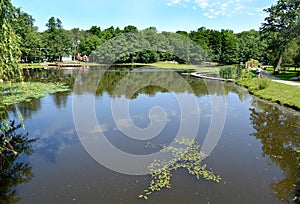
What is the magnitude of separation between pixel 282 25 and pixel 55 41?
43562 mm

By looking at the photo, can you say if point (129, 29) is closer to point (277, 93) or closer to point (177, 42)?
point (177, 42)

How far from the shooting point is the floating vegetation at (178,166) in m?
4.98

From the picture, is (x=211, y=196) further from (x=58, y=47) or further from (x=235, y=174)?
(x=58, y=47)

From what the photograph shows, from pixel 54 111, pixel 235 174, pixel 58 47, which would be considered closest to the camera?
pixel 235 174

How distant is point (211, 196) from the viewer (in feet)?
14.9

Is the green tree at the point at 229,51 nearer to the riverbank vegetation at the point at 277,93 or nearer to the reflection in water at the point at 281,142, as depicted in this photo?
the riverbank vegetation at the point at 277,93

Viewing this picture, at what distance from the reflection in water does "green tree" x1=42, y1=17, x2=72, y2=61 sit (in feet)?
152

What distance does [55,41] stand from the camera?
49719 millimetres

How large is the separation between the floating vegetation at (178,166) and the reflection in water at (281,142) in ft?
4.77

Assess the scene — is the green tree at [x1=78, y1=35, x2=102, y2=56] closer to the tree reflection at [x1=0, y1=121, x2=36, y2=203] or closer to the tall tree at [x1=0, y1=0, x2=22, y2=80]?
the tree reflection at [x1=0, y1=121, x2=36, y2=203]

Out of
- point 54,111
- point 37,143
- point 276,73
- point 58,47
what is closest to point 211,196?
point 37,143

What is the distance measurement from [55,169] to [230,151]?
494 cm

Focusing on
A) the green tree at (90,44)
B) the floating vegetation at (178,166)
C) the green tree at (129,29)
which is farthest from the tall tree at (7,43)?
the green tree at (129,29)

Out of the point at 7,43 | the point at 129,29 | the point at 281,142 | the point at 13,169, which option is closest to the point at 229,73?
the point at 281,142
